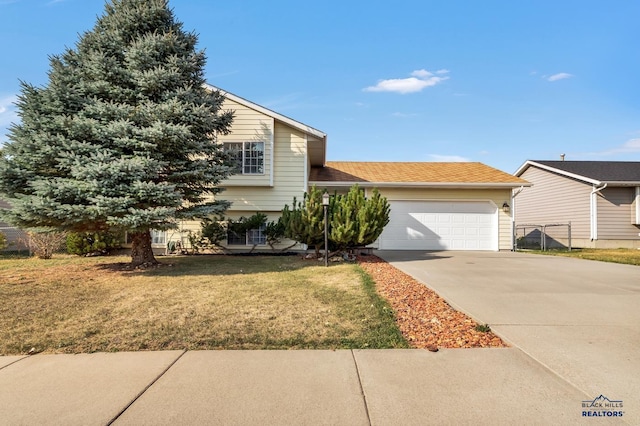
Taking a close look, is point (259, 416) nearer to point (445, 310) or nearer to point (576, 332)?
point (445, 310)

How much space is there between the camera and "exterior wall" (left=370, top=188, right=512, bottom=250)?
551 inches

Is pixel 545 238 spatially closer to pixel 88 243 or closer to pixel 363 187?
pixel 363 187

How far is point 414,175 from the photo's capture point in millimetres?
14641

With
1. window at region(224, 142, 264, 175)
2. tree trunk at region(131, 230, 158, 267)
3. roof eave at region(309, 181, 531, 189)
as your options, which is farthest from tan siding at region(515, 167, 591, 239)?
tree trunk at region(131, 230, 158, 267)

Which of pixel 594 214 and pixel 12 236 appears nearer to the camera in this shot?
pixel 12 236

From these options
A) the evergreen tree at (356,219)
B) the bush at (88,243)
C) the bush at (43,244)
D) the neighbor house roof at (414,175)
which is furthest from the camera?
the neighbor house roof at (414,175)

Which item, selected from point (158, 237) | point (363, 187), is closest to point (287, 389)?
point (158, 237)

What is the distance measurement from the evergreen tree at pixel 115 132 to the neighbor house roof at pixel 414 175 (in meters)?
6.54

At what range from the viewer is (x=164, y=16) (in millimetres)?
8586

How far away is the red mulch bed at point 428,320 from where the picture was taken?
12.4 feet

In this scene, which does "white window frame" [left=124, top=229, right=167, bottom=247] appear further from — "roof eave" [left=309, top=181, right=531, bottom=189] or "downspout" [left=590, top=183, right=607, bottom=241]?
"downspout" [left=590, top=183, right=607, bottom=241]

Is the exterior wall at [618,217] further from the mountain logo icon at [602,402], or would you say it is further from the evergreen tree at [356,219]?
the mountain logo icon at [602,402]

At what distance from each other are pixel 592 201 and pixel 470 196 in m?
7.32

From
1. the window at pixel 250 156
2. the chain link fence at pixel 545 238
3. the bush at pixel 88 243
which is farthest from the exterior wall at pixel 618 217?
the bush at pixel 88 243
